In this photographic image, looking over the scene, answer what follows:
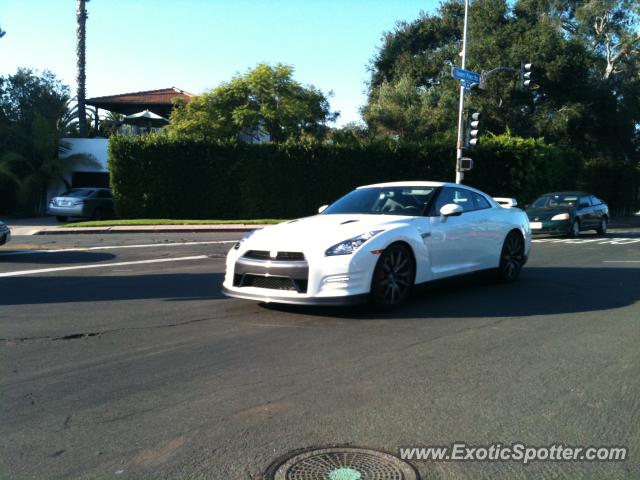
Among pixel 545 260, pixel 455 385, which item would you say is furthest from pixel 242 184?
pixel 455 385

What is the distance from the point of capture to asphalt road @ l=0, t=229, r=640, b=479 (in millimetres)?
3525

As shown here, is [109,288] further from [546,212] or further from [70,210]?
[70,210]

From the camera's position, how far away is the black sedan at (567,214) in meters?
19.3

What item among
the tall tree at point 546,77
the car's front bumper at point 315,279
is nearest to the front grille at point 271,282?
the car's front bumper at point 315,279

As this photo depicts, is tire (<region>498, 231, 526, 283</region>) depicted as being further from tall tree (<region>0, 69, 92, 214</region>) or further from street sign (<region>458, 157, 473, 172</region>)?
tall tree (<region>0, 69, 92, 214</region>)

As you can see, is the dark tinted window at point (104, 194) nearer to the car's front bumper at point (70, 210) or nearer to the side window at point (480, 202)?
the car's front bumper at point (70, 210)

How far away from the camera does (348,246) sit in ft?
21.5

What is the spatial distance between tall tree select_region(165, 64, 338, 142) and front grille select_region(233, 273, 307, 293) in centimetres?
2748

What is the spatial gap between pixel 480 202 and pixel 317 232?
3.14 metres

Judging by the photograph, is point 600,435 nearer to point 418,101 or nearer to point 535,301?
point 535,301

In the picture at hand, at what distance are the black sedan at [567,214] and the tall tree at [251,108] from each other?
1683 cm

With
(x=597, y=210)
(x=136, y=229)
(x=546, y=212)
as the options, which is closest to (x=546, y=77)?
(x=597, y=210)

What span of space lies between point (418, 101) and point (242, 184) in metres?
17.8

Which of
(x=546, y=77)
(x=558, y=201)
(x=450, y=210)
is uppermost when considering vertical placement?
(x=546, y=77)
